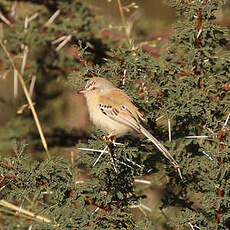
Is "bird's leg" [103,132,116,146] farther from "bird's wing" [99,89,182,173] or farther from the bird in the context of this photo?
"bird's wing" [99,89,182,173]

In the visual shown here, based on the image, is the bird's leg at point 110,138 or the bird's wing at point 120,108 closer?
the bird's leg at point 110,138

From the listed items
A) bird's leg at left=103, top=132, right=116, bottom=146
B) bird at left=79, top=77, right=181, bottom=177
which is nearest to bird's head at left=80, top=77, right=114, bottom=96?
bird at left=79, top=77, right=181, bottom=177

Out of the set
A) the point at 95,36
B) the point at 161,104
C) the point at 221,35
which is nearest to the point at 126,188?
the point at 161,104

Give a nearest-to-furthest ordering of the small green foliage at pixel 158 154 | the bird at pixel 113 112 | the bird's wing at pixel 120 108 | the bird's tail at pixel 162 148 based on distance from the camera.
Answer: the small green foliage at pixel 158 154, the bird's tail at pixel 162 148, the bird at pixel 113 112, the bird's wing at pixel 120 108

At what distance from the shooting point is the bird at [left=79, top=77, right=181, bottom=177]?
3.46 meters

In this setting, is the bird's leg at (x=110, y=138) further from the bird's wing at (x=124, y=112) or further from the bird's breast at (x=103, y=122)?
the bird's wing at (x=124, y=112)

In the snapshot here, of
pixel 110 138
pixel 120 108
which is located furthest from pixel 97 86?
pixel 110 138

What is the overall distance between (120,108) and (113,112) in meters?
0.10

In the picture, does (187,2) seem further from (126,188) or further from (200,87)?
(126,188)

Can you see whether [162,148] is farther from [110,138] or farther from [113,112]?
[113,112]

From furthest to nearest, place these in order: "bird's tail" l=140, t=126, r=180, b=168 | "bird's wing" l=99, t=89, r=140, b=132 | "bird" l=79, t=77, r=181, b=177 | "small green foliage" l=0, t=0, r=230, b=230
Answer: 1. "bird's wing" l=99, t=89, r=140, b=132
2. "bird" l=79, t=77, r=181, b=177
3. "bird's tail" l=140, t=126, r=180, b=168
4. "small green foliage" l=0, t=0, r=230, b=230

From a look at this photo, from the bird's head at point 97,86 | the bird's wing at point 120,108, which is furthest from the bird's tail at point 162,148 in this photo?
the bird's head at point 97,86

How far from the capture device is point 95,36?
5.21m

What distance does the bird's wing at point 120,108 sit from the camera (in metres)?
3.59
